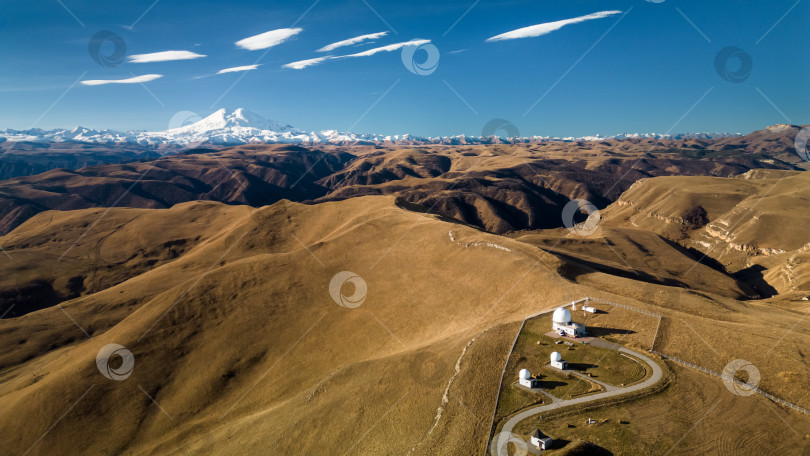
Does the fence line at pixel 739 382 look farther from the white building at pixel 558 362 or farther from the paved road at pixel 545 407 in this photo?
the white building at pixel 558 362

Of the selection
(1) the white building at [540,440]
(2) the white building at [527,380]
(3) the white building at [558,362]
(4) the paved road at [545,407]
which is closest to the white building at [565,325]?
(3) the white building at [558,362]

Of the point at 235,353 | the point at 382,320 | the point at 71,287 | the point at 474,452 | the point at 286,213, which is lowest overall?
the point at 474,452

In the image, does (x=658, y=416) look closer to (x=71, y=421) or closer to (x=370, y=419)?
(x=370, y=419)

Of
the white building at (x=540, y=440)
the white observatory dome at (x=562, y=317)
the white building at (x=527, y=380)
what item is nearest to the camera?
the white building at (x=540, y=440)

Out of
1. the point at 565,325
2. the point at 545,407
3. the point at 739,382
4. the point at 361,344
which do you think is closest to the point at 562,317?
the point at 565,325

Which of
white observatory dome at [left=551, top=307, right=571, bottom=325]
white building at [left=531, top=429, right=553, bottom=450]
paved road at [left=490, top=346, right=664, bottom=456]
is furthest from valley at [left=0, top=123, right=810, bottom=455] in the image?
white observatory dome at [left=551, top=307, right=571, bottom=325]

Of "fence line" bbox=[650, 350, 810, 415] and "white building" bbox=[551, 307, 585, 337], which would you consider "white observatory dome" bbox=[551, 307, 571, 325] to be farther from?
"fence line" bbox=[650, 350, 810, 415]

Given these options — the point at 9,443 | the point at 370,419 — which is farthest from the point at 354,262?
→ the point at 9,443
